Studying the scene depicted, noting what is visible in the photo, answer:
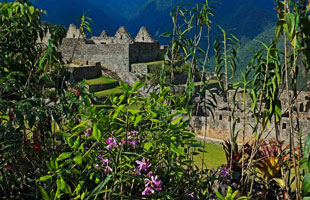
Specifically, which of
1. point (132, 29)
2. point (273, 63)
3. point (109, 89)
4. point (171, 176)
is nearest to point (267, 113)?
point (273, 63)

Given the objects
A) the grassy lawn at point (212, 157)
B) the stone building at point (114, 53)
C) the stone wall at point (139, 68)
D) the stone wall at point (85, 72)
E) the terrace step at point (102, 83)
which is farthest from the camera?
the stone building at point (114, 53)

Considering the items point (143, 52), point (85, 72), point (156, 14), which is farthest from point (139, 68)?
point (156, 14)

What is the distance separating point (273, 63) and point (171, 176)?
3.76 ft

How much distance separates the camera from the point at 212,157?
891cm

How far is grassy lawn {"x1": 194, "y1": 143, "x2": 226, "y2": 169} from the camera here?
→ 7.83 meters

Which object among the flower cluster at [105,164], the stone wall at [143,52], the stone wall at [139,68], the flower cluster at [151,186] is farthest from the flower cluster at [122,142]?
the stone wall at [143,52]

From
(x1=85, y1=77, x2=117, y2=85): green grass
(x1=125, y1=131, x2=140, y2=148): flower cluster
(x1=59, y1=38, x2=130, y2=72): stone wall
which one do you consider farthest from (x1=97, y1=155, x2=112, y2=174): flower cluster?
(x1=59, y1=38, x2=130, y2=72): stone wall

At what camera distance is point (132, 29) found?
79.4 meters

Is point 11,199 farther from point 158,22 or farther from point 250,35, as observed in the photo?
point 158,22

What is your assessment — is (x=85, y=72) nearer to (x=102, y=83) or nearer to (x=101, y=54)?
(x=102, y=83)

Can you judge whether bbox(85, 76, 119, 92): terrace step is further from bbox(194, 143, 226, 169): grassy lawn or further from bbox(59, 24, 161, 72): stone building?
bbox(194, 143, 226, 169): grassy lawn

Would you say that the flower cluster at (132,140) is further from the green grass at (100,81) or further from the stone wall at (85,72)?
the stone wall at (85,72)

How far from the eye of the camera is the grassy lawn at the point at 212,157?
7834mm

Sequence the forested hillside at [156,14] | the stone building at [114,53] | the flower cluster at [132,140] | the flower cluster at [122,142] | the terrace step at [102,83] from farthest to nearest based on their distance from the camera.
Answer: the forested hillside at [156,14]
the stone building at [114,53]
the terrace step at [102,83]
the flower cluster at [132,140]
the flower cluster at [122,142]
